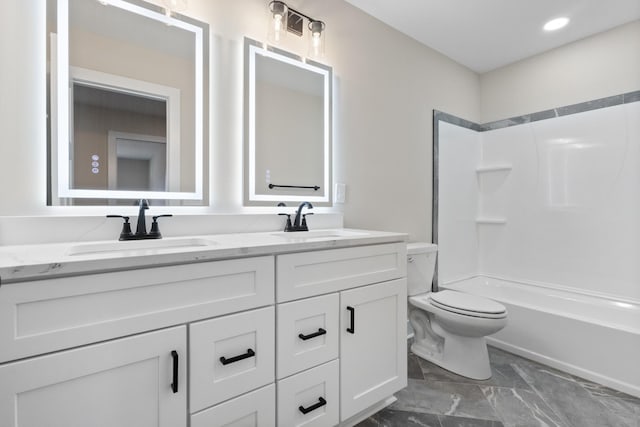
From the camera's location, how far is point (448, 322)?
1.80 m

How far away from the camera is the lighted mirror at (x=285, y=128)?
1555mm

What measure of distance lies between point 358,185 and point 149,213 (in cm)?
125

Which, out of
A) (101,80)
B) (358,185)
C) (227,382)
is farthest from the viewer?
(358,185)

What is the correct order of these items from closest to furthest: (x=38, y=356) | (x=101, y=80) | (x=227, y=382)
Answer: (x=38, y=356), (x=227, y=382), (x=101, y=80)

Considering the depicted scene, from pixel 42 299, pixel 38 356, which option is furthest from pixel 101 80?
pixel 38 356

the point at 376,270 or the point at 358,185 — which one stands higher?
the point at 358,185

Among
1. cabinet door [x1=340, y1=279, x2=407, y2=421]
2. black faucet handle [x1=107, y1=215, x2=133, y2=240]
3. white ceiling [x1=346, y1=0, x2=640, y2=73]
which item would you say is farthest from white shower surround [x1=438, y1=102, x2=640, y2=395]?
black faucet handle [x1=107, y1=215, x2=133, y2=240]

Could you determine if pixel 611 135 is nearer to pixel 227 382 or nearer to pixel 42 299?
pixel 227 382

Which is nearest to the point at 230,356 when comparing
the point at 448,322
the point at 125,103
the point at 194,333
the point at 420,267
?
the point at 194,333

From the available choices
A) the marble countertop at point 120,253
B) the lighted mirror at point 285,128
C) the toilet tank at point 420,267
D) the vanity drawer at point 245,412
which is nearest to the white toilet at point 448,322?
the toilet tank at point 420,267

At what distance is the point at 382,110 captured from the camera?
6.93 feet

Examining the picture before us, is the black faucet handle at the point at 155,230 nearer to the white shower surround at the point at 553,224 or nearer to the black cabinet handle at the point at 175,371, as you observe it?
the black cabinet handle at the point at 175,371

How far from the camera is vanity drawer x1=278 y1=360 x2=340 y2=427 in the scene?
3.50 feet

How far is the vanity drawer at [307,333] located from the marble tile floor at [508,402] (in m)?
0.58
